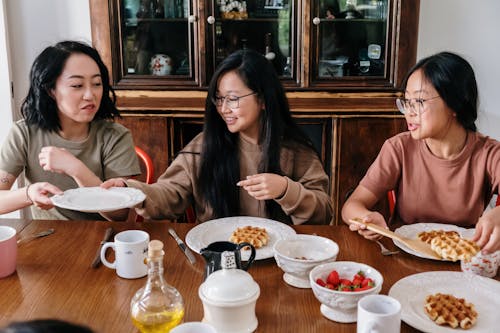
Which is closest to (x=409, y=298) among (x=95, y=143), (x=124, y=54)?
(x=95, y=143)

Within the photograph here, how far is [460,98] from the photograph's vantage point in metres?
1.65

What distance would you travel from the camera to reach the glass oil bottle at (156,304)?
965 millimetres

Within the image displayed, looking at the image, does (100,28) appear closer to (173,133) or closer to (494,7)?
(173,133)

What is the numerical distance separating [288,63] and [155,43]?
79cm

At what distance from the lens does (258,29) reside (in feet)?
10.1

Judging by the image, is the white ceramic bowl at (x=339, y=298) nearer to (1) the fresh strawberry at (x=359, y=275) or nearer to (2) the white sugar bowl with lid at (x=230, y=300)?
(1) the fresh strawberry at (x=359, y=275)

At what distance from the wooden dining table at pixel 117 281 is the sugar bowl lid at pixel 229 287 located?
94 mm

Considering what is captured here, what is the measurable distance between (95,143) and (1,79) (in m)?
1.52

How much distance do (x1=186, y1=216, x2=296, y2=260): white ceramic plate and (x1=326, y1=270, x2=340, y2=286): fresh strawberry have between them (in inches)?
10.1

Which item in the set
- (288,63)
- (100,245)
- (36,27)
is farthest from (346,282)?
(36,27)

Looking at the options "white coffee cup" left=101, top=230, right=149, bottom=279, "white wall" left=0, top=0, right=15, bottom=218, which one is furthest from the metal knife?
"white wall" left=0, top=0, right=15, bottom=218

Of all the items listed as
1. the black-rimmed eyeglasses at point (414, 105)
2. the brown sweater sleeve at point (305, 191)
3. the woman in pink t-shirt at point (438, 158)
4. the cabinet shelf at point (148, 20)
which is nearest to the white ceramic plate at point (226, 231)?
the brown sweater sleeve at point (305, 191)

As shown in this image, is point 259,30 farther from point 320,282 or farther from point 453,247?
point 320,282

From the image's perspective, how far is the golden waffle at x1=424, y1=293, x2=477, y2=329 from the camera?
0.98 metres
